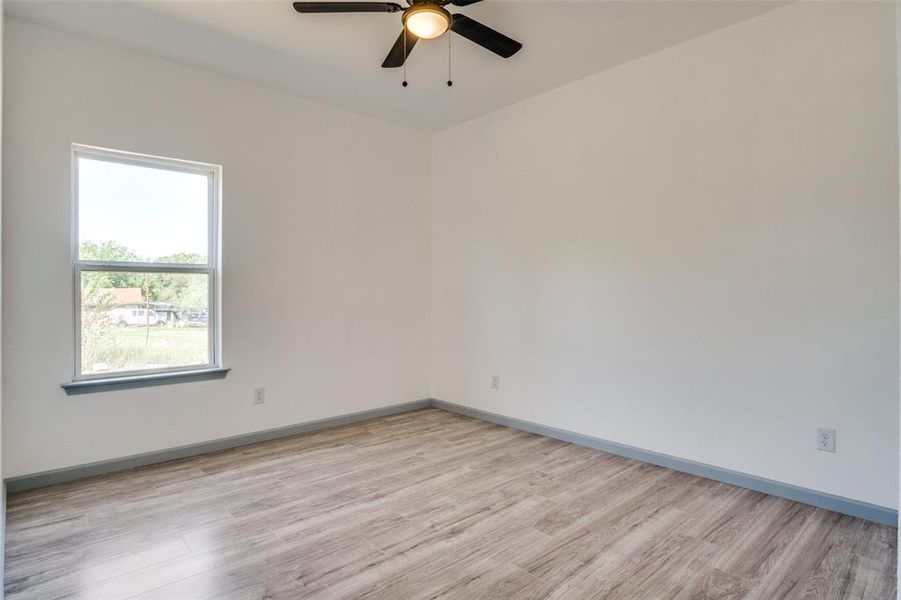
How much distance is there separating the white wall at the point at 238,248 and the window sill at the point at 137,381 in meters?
0.05

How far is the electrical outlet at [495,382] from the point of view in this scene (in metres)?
4.36

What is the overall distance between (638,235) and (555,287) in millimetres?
787

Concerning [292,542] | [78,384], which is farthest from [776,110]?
[78,384]

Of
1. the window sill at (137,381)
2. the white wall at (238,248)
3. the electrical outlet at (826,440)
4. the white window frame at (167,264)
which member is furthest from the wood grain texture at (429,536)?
the white window frame at (167,264)

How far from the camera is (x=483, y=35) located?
250cm

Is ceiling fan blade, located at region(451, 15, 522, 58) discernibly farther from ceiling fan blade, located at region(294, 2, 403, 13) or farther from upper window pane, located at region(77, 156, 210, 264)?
upper window pane, located at region(77, 156, 210, 264)

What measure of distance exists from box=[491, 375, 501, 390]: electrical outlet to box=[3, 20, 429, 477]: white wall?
0.87 m

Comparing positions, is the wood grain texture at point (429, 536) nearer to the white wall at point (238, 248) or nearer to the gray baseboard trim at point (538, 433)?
the gray baseboard trim at point (538, 433)

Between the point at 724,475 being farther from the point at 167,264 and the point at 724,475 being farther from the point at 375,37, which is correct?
the point at 167,264

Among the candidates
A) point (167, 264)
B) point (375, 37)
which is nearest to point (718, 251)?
point (375, 37)

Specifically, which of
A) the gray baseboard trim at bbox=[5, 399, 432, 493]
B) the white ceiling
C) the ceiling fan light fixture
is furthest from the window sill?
the ceiling fan light fixture

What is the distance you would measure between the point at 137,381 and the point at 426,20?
2921mm

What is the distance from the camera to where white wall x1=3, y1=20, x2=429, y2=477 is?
2871 mm

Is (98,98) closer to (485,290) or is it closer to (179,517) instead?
(179,517)
